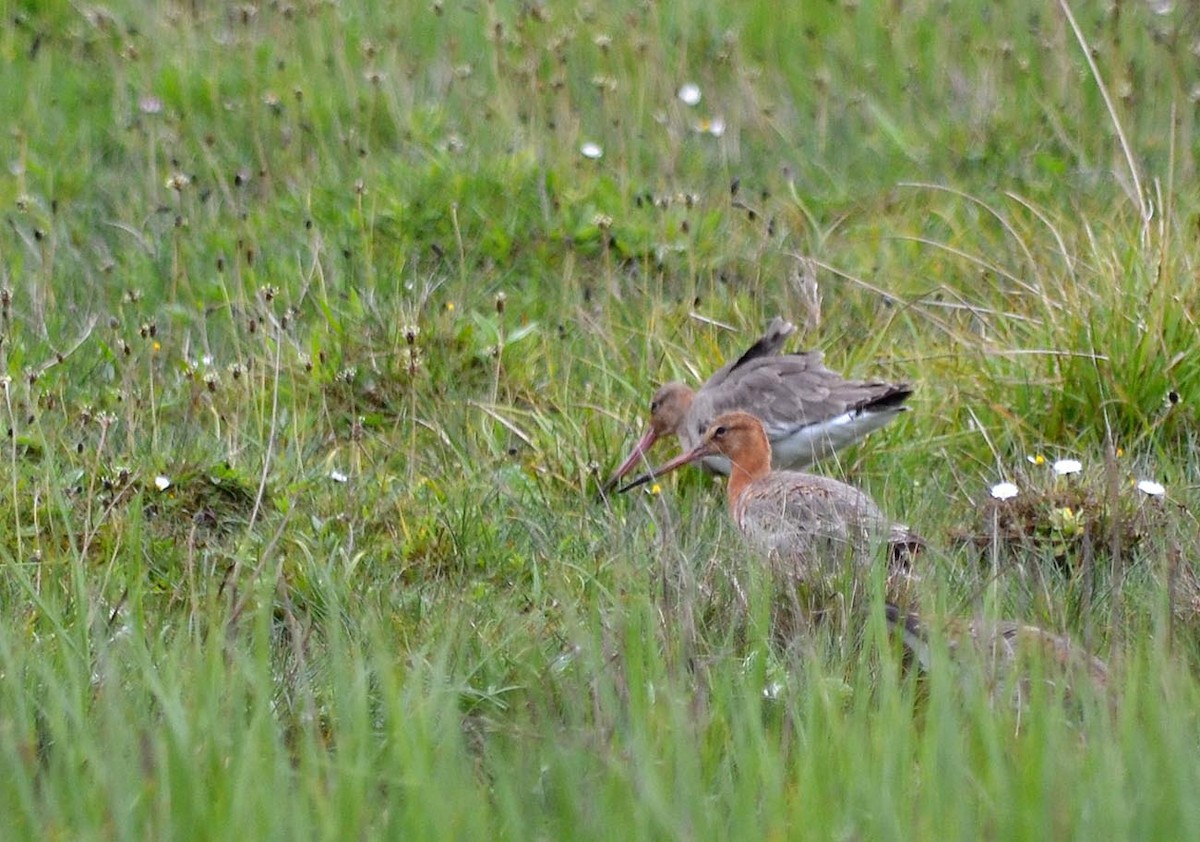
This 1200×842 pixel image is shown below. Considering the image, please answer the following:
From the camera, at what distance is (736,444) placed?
6.18m

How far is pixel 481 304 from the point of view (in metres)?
7.29

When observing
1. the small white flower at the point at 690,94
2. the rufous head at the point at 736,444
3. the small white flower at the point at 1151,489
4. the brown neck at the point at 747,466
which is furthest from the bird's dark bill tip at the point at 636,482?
the small white flower at the point at 690,94

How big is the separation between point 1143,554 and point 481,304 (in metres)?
3.04

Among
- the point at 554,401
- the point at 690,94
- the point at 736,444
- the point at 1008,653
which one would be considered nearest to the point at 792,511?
the point at 736,444

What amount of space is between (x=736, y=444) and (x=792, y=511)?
73 cm

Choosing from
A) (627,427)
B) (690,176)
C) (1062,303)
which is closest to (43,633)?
(627,427)

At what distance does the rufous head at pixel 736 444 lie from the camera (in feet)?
20.1

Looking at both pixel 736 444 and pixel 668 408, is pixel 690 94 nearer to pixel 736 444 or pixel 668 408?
pixel 668 408

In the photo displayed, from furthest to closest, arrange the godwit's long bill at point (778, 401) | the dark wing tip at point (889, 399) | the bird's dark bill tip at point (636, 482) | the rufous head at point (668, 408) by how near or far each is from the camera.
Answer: the rufous head at point (668, 408) < the godwit's long bill at point (778, 401) < the dark wing tip at point (889, 399) < the bird's dark bill tip at point (636, 482)

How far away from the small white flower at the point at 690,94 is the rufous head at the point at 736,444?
10.2 ft

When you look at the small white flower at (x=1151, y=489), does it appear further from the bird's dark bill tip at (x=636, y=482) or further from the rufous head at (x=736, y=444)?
the bird's dark bill tip at (x=636, y=482)

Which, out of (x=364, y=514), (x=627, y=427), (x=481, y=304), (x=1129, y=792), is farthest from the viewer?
(x=481, y=304)

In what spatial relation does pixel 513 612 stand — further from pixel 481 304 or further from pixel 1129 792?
pixel 481 304

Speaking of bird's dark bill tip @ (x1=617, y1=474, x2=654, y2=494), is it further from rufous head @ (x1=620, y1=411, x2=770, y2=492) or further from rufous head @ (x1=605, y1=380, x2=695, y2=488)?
rufous head @ (x1=605, y1=380, x2=695, y2=488)
